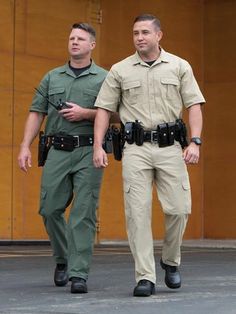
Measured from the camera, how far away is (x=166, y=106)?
22.6 ft

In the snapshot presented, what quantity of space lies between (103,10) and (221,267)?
7.11 metres

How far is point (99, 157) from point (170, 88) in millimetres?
741

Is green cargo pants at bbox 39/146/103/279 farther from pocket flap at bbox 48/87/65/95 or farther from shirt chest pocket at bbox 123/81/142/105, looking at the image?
shirt chest pocket at bbox 123/81/142/105

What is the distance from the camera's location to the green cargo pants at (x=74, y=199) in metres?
7.15

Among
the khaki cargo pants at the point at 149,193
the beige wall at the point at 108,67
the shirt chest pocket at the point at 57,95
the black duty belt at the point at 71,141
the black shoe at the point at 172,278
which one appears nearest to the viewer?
the khaki cargo pants at the point at 149,193

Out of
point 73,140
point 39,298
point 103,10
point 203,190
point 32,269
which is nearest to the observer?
point 39,298

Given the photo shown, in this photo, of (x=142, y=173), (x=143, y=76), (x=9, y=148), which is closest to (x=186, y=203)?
(x=142, y=173)

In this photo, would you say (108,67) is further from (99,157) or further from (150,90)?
(99,157)

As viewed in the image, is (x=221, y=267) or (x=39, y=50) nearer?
(x=221, y=267)

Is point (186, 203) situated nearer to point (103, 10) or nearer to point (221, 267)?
→ point (221, 267)

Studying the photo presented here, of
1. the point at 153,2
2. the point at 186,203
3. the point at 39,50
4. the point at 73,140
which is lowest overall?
the point at 186,203

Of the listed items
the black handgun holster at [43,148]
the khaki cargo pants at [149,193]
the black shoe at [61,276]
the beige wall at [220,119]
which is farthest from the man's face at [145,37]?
the beige wall at [220,119]

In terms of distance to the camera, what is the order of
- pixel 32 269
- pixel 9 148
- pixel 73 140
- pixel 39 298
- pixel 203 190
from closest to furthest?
pixel 39 298, pixel 73 140, pixel 32 269, pixel 9 148, pixel 203 190

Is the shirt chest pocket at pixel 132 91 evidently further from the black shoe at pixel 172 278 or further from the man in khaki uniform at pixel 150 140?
the black shoe at pixel 172 278
